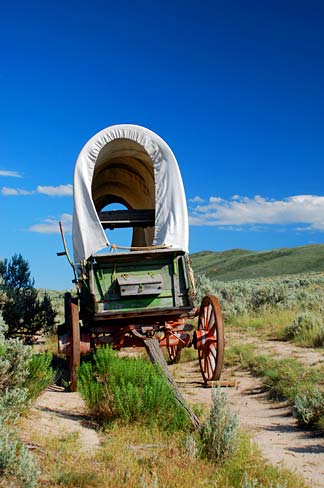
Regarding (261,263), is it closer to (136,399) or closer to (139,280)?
(139,280)

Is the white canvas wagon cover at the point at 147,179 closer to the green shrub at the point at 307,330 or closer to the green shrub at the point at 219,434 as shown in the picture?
the green shrub at the point at 307,330

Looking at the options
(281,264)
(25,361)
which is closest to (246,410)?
(25,361)

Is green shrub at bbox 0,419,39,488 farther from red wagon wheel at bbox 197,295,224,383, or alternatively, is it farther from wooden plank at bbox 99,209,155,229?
wooden plank at bbox 99,209,155,229

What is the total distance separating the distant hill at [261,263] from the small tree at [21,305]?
31.7 meters

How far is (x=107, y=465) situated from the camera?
3.47 metres

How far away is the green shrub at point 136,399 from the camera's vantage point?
4473mm

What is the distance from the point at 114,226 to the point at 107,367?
3.86m

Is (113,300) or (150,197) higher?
(150,197)

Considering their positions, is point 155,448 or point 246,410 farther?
point 246,410

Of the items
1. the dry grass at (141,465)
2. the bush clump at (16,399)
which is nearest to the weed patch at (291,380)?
the dry grass at (141,465)

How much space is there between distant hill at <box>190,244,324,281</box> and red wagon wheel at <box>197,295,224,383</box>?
34534 mm

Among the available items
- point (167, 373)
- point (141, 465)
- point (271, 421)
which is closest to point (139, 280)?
point (167, 373)

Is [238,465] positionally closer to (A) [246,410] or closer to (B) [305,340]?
(A) [246,410]

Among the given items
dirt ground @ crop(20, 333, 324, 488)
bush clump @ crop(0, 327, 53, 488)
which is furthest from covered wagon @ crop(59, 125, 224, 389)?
bush clump @ crop(0, 327, 53, 488)
